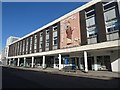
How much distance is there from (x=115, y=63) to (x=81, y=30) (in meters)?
7.11

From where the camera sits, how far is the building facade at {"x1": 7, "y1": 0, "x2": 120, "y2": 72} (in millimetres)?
18750

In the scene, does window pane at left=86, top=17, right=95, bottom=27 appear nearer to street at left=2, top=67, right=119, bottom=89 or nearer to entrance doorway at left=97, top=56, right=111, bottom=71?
entrance doorway at left=97, top=56, right=111, bottom=71

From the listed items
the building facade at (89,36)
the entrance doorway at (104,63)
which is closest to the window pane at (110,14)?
the building facade at (89,36)

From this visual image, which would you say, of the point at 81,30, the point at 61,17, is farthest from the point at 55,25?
the point at 81,30

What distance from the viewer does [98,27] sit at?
2011 cm

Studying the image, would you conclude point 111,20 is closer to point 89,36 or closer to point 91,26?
point 91,26

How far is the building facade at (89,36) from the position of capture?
18750 millimetres

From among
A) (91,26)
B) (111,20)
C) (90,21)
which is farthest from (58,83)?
(90,21)

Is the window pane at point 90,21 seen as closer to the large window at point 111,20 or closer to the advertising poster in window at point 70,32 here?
the advertising poster in window at point 70,32

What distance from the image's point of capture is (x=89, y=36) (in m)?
21.8

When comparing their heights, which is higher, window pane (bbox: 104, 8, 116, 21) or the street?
window pane (bbox: 104, 8, 116, 21)

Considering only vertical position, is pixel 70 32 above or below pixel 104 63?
above

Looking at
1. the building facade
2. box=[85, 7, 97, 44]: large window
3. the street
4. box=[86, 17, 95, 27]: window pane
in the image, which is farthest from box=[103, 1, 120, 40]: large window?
the street

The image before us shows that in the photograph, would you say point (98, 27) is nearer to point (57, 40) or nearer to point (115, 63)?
point (115, 63)
